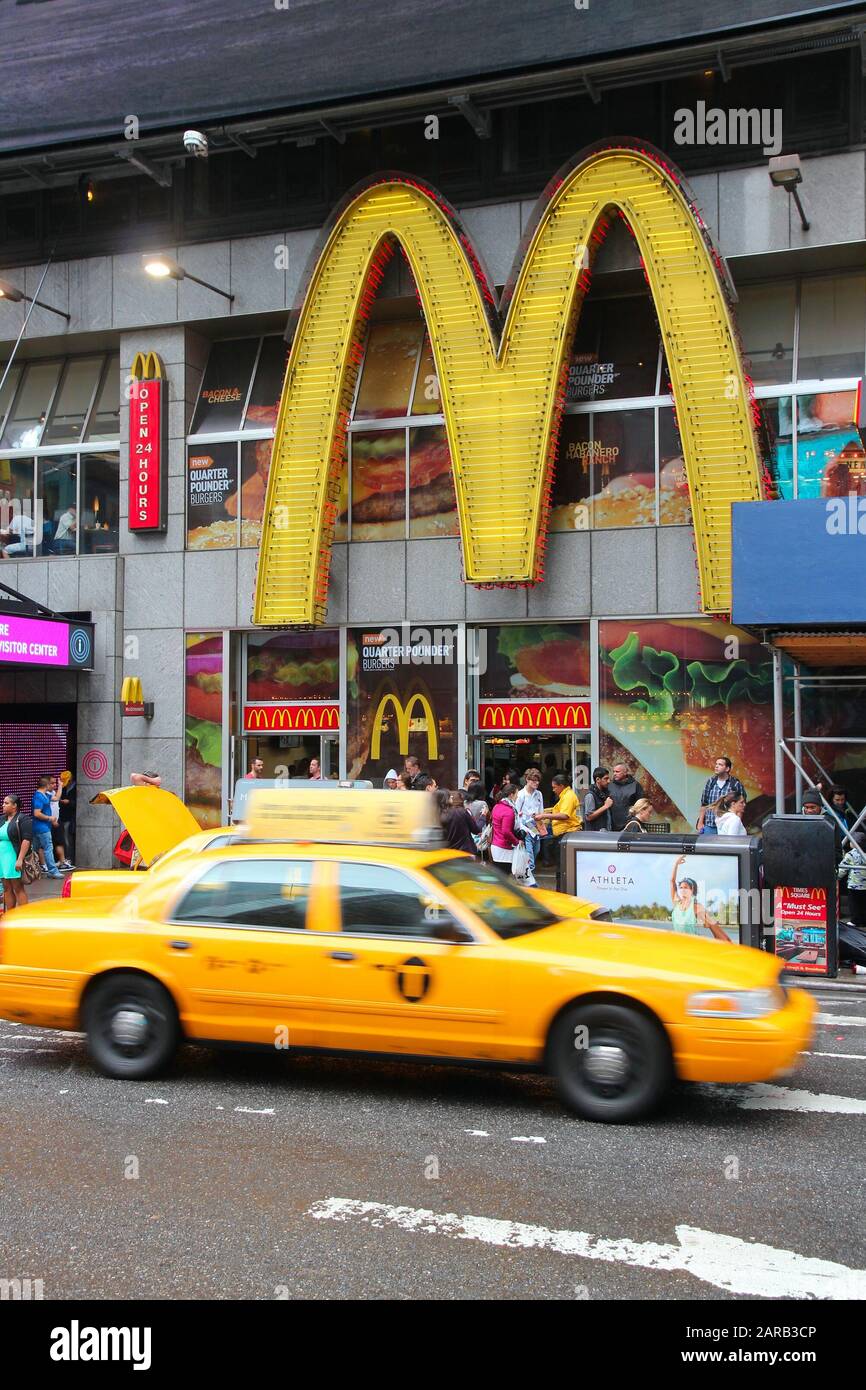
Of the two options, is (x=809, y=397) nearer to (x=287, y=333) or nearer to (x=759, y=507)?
(x=759, y=507)

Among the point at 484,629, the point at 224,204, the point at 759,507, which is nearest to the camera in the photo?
the point at 759,507

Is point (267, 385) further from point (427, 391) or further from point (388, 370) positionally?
point (427, 391)

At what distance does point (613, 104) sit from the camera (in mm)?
17703

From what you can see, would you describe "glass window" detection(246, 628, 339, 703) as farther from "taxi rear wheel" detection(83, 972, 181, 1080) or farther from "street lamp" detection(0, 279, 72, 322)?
"taxi rear wheel" detection(83, 972, 181, 1080)

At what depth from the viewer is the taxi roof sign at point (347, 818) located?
25.2 feet

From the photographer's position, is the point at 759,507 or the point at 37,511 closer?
the point at 759,507

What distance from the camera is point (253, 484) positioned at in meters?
19.4

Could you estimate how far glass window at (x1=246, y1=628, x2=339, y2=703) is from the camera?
18.9m

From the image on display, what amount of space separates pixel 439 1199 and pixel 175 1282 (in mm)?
1344

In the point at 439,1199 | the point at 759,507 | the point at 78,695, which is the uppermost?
the point at 759,507

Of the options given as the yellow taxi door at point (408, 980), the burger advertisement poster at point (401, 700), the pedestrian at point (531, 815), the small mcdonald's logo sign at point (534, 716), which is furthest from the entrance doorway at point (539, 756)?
the yellow taxi door at point (408, 980)

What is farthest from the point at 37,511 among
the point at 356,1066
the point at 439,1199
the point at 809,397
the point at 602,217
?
the point at 439,1199

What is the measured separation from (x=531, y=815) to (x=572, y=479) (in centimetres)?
562

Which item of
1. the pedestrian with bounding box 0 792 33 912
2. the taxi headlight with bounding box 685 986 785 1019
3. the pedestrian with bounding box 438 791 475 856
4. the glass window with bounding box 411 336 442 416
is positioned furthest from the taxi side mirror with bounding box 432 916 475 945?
the glass window with bounding box 411 336 442 416
